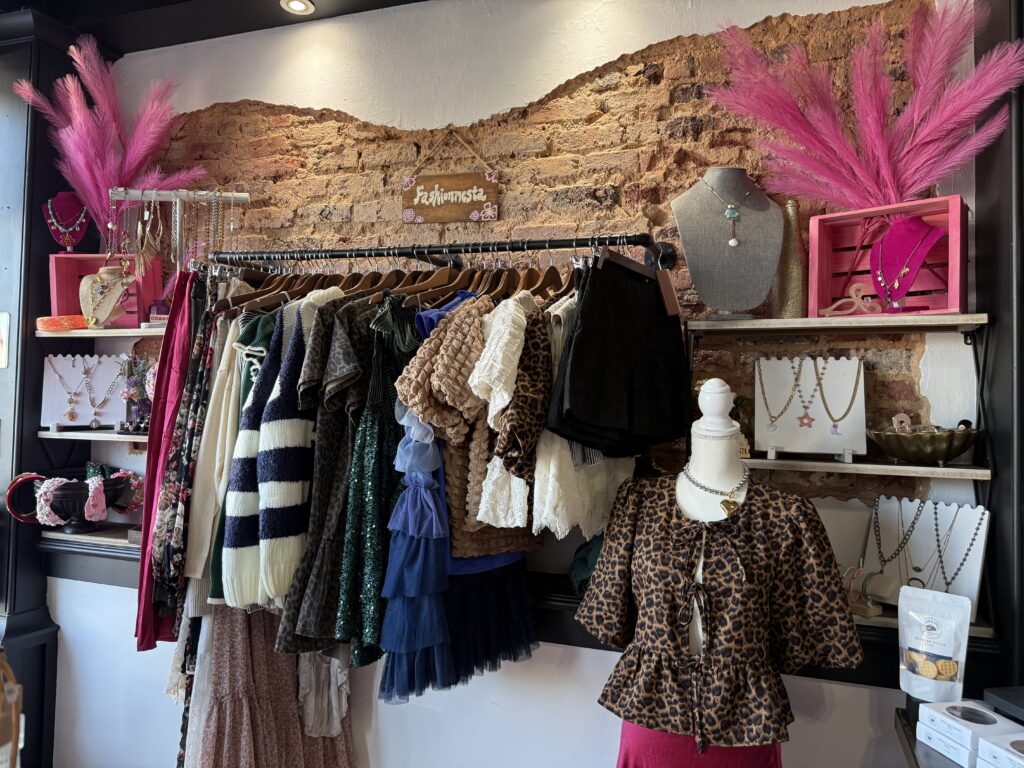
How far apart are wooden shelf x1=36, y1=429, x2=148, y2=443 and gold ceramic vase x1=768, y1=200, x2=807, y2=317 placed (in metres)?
2.15

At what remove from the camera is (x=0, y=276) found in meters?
2.75

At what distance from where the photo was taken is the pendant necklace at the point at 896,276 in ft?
5.85

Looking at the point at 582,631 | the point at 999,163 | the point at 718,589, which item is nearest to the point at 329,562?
the point at 582,631

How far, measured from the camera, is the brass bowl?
173 cm

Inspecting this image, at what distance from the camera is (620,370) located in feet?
5.49

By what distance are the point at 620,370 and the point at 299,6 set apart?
1960 mm

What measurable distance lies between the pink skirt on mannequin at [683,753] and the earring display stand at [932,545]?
604mm

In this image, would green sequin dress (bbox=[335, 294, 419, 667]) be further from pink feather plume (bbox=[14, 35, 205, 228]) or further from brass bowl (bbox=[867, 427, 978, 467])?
pink feather plume (bbox=[14, 35, 205, 228])

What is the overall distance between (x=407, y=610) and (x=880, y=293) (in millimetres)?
1456

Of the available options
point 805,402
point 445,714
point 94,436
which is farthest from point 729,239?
point 94,436

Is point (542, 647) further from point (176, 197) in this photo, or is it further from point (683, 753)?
point (176, 197)

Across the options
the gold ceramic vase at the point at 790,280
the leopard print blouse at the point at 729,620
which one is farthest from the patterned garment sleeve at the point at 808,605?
the gold ceramic vase at the point at 790,280

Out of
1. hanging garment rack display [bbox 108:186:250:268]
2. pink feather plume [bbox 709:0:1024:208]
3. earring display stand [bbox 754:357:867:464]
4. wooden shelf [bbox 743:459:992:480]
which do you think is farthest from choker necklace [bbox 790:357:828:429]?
hanging garment rack display [bbox 108:186:250:268]

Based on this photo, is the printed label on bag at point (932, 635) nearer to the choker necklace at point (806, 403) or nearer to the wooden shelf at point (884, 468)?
the wooden shelf at point (884, 468)
